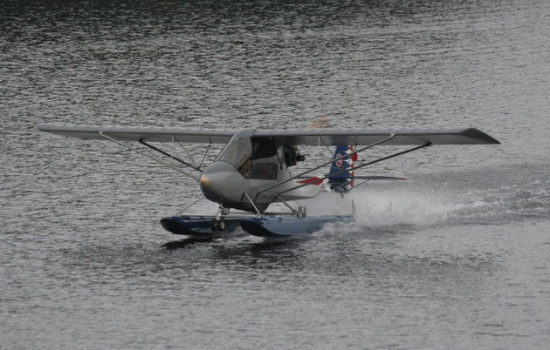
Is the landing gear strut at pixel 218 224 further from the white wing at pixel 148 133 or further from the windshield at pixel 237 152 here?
the white wing at pixel 148 133

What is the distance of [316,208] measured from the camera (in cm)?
4188

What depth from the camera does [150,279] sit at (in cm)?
3441

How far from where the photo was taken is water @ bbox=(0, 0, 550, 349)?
103 ft

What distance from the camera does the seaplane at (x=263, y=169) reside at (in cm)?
3625

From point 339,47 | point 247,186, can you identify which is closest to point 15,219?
point 247,186

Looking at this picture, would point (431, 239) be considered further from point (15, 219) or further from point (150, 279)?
point (15, 219)

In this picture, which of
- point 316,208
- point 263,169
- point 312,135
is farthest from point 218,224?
point 316,208

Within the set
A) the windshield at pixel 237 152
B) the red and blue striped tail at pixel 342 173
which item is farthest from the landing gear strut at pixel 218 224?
the red and blue striped tail at pixel 342 173

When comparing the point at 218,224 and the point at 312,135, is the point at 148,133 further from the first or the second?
the point at 312,135

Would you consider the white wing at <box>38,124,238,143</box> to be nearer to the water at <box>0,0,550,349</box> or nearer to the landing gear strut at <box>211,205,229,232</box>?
the landing gear strut at <box>211,205,229,232</box>

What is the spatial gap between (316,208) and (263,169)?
4.43m

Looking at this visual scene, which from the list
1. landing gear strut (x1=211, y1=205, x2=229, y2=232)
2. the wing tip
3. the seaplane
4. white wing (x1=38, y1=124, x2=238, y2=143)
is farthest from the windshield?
the wing tip

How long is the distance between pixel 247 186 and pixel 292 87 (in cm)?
3837

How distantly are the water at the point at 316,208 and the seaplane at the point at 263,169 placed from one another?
2.62ft
